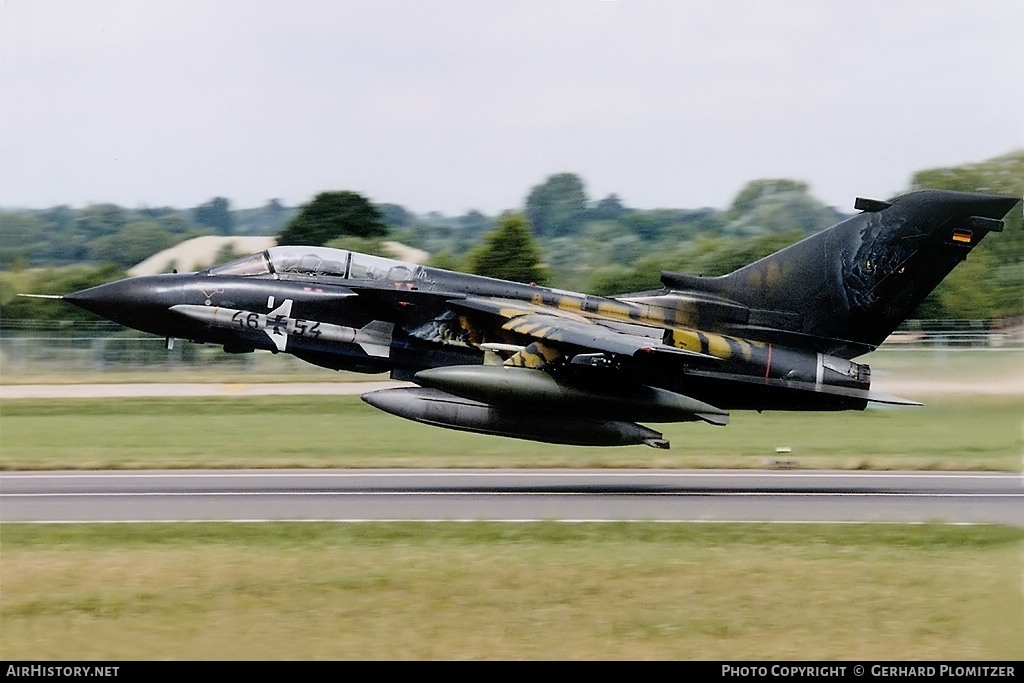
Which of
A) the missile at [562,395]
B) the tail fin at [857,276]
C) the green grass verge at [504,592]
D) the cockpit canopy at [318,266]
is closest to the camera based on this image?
the green grass verge at [504,592]

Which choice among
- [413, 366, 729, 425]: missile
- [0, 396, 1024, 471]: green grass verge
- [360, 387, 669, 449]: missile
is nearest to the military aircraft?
[360, 387, 669, 449]: missile

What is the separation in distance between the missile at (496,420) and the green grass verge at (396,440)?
9.41 ft

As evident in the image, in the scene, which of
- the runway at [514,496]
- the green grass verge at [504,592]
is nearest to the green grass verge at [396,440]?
the runway at [514,496]

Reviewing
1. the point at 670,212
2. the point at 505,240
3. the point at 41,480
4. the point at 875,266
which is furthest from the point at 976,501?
the point at 670,212

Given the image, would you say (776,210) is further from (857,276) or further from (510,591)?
(510,591)

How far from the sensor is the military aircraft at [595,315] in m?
16.8

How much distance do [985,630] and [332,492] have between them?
9.27 meters

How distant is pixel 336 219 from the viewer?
112ft

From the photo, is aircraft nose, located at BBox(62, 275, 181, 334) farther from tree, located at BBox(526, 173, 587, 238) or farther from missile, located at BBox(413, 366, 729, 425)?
tree, located at BBox(526, 173, 587, 238)

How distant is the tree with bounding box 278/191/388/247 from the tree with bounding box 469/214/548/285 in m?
4.65

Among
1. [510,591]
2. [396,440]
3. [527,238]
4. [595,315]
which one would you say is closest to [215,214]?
[527,238]

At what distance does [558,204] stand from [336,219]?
13.9m

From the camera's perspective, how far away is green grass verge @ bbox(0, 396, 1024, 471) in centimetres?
1994

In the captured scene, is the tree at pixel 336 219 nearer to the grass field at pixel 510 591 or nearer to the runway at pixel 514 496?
the runway at pixel 514 496
